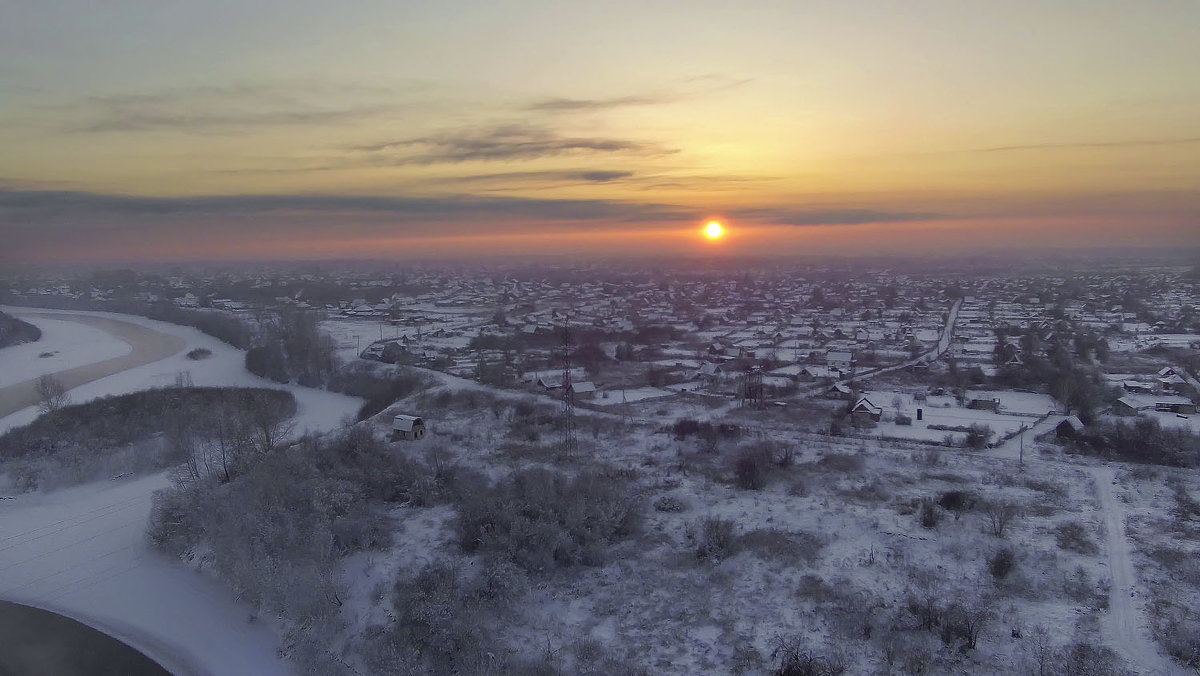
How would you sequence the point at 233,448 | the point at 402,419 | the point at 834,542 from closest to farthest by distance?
the point at 834,542 < the point at 233,448 < the point at 402,419

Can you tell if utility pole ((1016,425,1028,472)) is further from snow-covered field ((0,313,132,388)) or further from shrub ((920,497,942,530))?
snow-covered field ((0,313,132,388))

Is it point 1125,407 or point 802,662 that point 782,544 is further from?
point 1125,407

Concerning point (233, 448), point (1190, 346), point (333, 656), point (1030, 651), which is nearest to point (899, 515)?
point (1030, 651)

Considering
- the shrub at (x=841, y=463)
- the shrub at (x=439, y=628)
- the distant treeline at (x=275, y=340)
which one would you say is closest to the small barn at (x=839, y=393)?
the shrub at (x=841, y=463)

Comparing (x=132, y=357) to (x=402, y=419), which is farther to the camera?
(x=132, y=357)

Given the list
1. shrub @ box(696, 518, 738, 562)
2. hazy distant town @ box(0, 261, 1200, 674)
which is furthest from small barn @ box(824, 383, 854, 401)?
shrub @ box(696, 518, 738, 562)

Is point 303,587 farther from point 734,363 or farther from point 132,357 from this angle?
point 132,357

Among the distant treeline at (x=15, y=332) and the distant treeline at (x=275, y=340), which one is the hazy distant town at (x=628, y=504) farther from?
the distant treeline at (x=15, y=332)
